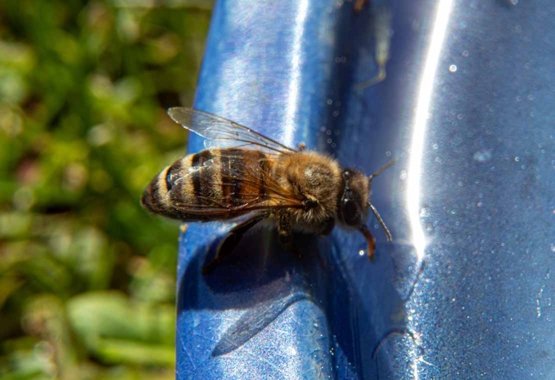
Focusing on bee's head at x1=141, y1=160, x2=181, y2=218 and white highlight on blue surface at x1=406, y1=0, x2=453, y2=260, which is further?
bee's head at x1=141, y1=160, x2=181, y2=218

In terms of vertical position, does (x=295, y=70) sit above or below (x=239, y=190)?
above

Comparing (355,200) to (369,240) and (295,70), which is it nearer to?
(369,240)

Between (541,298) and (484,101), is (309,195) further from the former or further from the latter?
(541,298)

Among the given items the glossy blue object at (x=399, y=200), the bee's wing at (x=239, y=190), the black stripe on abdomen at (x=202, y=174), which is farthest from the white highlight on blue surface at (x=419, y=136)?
the black stripe on abdomen at (x=202, y=174)

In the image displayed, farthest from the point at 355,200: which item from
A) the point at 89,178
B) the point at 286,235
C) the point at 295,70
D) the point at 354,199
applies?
the point at 89,178

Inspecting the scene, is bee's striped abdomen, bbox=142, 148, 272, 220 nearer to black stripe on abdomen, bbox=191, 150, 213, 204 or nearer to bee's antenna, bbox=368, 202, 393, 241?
black stripe on abdomen, bbox=191, 150, 213, 204

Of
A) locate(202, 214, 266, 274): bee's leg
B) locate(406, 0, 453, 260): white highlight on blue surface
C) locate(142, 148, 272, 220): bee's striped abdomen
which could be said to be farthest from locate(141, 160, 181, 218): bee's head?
locate(406, 0, 453, 260): white highlight on blue surface

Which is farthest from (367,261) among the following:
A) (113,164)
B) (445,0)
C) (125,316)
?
(113,164)

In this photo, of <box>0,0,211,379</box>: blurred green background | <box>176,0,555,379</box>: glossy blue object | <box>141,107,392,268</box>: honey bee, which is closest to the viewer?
<box>176,0,555,379</box>: glossy blue object
